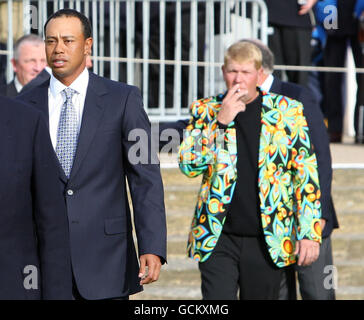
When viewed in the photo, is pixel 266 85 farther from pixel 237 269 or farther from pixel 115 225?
pixel 115 225

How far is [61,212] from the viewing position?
374 centimetres

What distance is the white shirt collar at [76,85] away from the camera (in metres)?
4.92

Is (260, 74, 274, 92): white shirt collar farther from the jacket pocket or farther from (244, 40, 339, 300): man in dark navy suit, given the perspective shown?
the jacket pocket

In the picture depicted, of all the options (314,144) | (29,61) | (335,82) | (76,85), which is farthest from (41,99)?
(335,82)

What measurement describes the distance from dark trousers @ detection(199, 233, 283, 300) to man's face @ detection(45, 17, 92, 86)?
1380 millimetres

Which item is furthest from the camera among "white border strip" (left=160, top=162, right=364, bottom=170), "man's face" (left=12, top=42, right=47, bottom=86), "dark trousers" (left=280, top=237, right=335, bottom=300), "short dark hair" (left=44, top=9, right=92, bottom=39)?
"white border strip" (left=160, top=162, right=364, bottom=170)

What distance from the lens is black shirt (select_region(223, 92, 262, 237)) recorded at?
18.6ft

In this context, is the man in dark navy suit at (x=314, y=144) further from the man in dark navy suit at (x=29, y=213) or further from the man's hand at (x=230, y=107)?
the man in dark navy suit at (x=29, y=213)

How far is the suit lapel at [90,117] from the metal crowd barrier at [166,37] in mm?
4587

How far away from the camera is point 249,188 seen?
5680 millimetres

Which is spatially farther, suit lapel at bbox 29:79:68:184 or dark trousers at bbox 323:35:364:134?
dark trousers at bbox 323:35:364:134

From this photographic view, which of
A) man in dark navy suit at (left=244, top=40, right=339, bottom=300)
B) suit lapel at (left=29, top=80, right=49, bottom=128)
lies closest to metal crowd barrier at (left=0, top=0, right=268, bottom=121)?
man in dark navy suit at (left=244, top=40, right=339, bottom=300)

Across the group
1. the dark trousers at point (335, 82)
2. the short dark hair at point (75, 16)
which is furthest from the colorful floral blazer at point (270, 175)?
the dark trousers at point (335, 82)
